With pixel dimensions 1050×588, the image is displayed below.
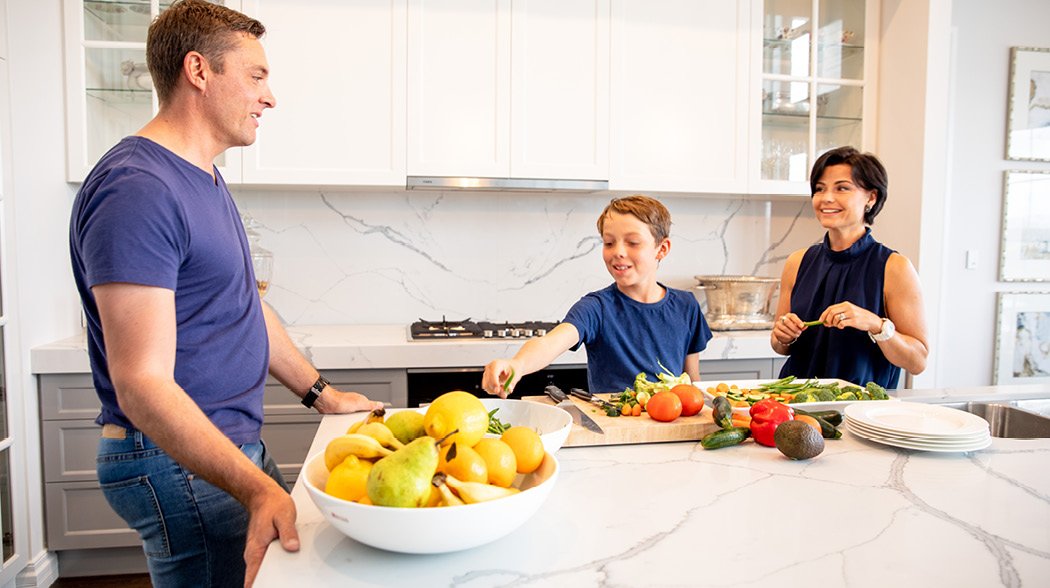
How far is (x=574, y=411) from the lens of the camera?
1.50 metres

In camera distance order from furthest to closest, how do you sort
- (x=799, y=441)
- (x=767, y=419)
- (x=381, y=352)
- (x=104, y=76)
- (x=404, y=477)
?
(x=104, y=76), (x=381, y=352), (x=767, y=419), (x=799, y=441), (x=404, y=477)

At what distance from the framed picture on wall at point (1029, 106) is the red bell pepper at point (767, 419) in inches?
135

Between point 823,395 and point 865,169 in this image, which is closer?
point 823,395

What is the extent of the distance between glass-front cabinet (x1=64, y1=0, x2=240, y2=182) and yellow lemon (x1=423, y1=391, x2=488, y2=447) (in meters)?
2.19

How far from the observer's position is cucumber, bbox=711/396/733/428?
1363mm

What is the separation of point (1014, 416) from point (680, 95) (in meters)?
1.93

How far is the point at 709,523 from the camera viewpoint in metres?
0.99

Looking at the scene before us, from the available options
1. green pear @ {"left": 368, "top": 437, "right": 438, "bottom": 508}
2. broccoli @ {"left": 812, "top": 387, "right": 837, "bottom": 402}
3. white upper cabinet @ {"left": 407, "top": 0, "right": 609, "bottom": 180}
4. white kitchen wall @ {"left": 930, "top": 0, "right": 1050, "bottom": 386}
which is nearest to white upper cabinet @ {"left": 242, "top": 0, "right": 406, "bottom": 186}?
white upper cabinet @ {"left": 407, "top": 0, "right": 609, "bottom": 180}

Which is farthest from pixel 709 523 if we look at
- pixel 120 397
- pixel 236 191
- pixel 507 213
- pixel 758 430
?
pixel 236 191

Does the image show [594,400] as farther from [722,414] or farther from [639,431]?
[722,414]

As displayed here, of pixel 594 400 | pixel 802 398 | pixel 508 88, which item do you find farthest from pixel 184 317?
pixel 508 88

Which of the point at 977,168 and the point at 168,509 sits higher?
the point at 977,168

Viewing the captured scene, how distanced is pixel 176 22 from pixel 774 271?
304 cm

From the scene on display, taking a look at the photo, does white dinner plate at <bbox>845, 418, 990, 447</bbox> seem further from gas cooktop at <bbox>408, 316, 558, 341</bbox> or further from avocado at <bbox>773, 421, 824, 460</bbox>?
gas cooktop at <bbox>408, 316, 558, 341</bbox>
